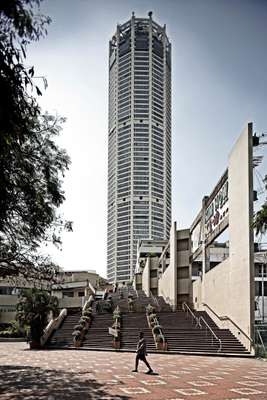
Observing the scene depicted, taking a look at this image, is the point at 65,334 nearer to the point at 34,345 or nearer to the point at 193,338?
the point at 34,345

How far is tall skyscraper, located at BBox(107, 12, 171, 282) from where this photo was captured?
9981cm

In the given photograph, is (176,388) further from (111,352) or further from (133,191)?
(133,191)

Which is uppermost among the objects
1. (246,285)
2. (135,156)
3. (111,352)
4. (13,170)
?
(135,156)

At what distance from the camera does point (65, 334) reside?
32062mm

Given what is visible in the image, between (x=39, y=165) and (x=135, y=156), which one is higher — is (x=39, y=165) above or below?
below

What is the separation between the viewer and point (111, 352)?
26188 millimetres

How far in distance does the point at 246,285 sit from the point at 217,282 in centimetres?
695

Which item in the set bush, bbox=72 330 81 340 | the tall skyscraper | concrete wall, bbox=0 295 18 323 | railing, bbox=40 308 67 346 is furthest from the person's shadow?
the tall skyscraper

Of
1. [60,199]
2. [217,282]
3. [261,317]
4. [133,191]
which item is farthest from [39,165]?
[133,191]

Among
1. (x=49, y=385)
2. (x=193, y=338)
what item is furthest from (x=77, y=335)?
(x=49, y=385)

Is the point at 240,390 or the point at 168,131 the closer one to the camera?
the point at 240,390

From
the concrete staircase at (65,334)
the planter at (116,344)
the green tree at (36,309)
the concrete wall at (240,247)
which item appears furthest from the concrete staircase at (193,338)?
the green tree at (36,309)

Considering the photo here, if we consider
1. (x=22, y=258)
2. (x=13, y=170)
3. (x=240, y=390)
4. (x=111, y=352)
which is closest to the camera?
(x=13, y=170)

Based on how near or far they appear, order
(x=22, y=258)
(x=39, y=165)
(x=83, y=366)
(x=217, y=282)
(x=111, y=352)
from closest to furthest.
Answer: (x=39, y=165)
(x=22, y=258)
(x=83, y=366)
(x=111, y=352)
(x=217, y=282)
